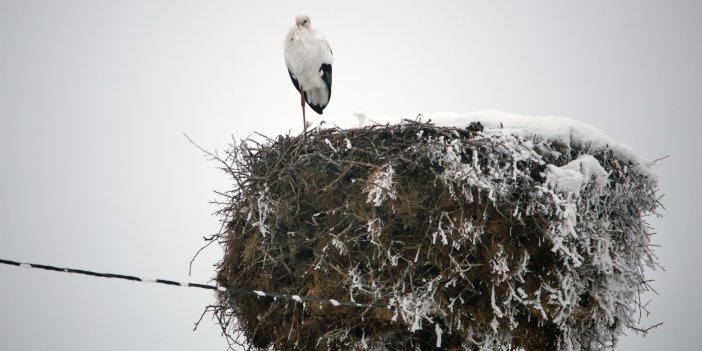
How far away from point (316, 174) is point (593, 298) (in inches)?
94.5

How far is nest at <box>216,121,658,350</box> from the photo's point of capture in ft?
13.6

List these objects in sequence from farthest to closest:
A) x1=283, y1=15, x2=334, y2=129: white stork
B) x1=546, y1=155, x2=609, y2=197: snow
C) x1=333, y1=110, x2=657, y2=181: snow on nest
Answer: x1=283, y1=15, x2=334, y2=129: white stork, x1=333, y1=110, x2=657, y2=181: snow on nest, x1=546, y1=155, x2=609, y2=197: snow

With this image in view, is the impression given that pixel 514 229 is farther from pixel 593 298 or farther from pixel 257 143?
pixel 257 143

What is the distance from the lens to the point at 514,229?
421 cm

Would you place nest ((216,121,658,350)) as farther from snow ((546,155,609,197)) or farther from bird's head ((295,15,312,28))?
bird's head ((295,15,312,28))

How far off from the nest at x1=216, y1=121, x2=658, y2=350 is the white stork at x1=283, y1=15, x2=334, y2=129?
3.10 meters

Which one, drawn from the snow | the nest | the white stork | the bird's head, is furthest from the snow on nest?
the bird's head

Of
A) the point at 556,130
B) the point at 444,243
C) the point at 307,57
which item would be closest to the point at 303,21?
the point at 307,57

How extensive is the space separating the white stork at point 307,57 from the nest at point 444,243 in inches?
122

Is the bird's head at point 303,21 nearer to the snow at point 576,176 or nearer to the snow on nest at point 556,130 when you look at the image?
the snow on nest at point 556,130

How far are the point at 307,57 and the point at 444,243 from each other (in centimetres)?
454

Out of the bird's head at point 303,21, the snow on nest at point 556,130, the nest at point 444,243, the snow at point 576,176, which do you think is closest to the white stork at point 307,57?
the bird's head at point 303,21

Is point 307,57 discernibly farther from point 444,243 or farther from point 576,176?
point 576,176

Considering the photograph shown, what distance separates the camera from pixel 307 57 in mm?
7855
